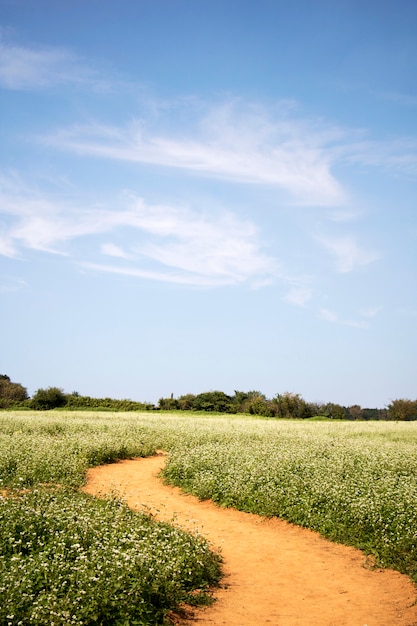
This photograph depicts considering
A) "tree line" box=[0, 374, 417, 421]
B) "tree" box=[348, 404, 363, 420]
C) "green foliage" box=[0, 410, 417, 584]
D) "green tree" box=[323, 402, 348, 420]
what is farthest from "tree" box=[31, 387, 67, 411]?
"tree" box=[348, 404, 363, 420]

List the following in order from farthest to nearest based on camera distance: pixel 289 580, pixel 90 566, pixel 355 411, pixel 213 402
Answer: pixel 355 411 → pixel 213 402 → pixel 289 580 → pixel 90 566

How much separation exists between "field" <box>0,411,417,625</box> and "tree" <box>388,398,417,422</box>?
58.4 metres

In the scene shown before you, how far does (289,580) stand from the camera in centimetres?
989

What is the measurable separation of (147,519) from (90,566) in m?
3.61

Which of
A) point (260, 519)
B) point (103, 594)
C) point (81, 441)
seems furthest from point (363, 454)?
point (103, 594)

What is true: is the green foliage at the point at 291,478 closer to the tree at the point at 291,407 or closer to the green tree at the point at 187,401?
the tree at the point at 291,407

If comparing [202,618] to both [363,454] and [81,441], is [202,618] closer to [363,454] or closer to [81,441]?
[363,454]

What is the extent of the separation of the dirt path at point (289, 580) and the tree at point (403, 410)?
6843 centimetres

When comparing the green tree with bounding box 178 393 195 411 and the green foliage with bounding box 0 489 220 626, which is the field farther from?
the green tree with bounding box 178 393 195 411

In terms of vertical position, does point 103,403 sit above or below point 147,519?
above

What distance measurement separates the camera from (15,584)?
6773 millimetres

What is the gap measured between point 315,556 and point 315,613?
3.16m

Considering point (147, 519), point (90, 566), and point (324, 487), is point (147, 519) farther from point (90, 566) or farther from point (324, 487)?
point (324, 487)

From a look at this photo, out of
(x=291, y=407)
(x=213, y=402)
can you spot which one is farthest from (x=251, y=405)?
(x=213, y=402)
